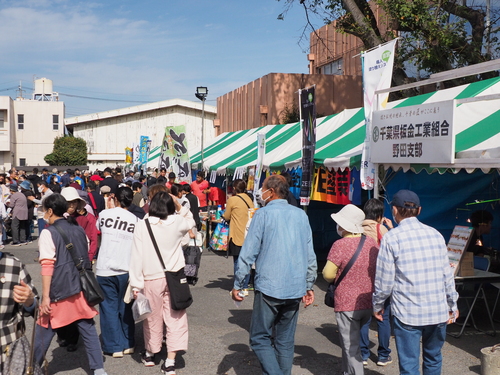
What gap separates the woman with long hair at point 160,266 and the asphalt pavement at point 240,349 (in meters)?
0.41

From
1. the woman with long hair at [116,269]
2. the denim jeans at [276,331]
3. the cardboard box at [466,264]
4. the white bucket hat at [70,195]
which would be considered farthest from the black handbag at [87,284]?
the cardboard box at [466,264]

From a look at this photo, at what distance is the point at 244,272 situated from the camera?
13.7 ft

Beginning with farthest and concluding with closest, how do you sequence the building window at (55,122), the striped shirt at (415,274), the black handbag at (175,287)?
the building window at (55,122) → the black handbag at (175,287) → the striped shirt at (415,274)

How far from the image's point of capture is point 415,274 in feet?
12.6

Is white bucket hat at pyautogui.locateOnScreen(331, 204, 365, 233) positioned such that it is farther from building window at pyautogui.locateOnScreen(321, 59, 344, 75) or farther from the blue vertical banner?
the blue vertical banner

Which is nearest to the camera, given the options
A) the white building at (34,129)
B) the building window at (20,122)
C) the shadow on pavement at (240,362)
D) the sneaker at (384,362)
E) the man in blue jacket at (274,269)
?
the man in blue jacket at (274,269)

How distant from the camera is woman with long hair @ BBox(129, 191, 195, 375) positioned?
16.2 ft

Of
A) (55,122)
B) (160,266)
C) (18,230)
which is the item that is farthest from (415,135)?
(55,122)

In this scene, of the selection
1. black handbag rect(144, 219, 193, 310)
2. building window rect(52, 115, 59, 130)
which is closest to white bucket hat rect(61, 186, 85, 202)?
black handbag rect(144, 219, 193, 310)

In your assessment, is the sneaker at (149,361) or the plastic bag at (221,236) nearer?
the sneaker at (149,361)

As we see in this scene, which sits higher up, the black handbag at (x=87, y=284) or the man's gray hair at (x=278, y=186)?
the man's gray hair at (x=278, y=186)

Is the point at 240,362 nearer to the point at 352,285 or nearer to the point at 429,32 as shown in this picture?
the point at 352,285

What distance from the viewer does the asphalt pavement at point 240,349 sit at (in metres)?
5.29

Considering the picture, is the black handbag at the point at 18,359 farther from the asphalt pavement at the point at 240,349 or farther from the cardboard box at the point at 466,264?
the cardboard box at the point at 466,264
